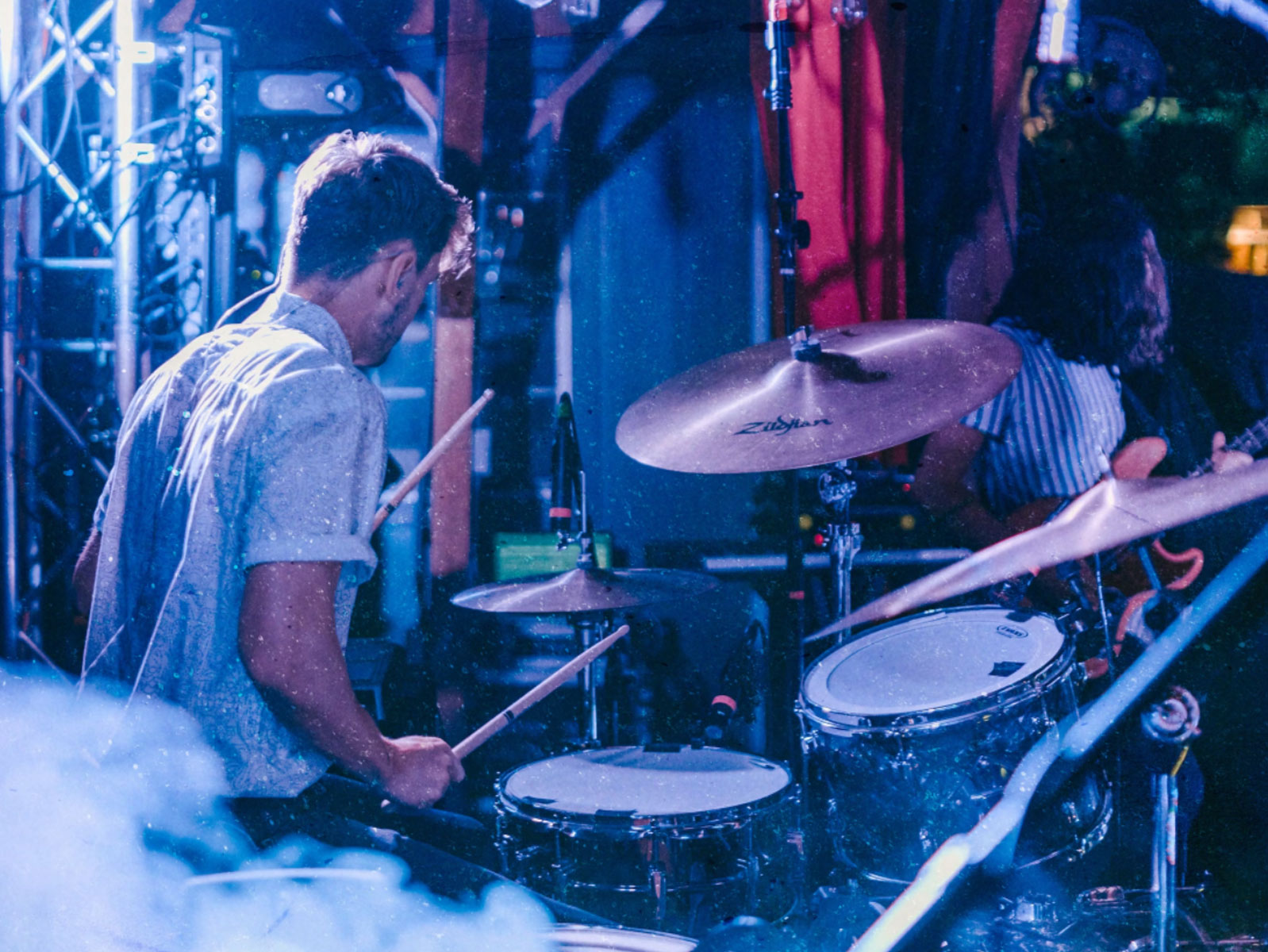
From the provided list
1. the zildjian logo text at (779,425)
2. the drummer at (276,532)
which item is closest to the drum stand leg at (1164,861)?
the zildjian logo text at (779,425)

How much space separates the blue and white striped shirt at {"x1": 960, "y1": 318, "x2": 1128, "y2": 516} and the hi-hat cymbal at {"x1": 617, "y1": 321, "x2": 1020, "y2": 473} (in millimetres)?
798

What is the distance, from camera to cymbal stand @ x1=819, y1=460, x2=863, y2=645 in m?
2.04

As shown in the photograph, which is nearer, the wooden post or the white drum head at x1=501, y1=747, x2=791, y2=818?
the white drum head at x1=501, y1=747, x2=791, y2=818

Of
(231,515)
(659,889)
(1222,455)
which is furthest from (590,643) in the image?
(1222,455)

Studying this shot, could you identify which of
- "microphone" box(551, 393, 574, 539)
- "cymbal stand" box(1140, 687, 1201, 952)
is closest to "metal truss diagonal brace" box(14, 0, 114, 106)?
"microphone" box(551, 393, 574, 539)

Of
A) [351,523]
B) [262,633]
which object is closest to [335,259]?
[351,523]

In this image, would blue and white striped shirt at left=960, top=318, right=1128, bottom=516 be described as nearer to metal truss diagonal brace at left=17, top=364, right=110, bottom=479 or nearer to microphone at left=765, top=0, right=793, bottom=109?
microphone at left=765, top=0, right=793, bottom=109

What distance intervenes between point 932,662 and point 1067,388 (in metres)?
1.15

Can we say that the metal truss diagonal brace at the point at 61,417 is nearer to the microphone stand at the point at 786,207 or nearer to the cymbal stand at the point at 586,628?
the cymbal stand at the point at 586,628

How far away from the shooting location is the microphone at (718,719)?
1901 mm

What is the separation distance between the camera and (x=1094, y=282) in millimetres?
2605

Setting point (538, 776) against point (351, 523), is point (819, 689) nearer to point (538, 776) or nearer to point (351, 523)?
point (538, 776)

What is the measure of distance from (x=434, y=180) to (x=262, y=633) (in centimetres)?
64

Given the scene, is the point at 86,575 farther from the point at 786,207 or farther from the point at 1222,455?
the point at 1222,455
